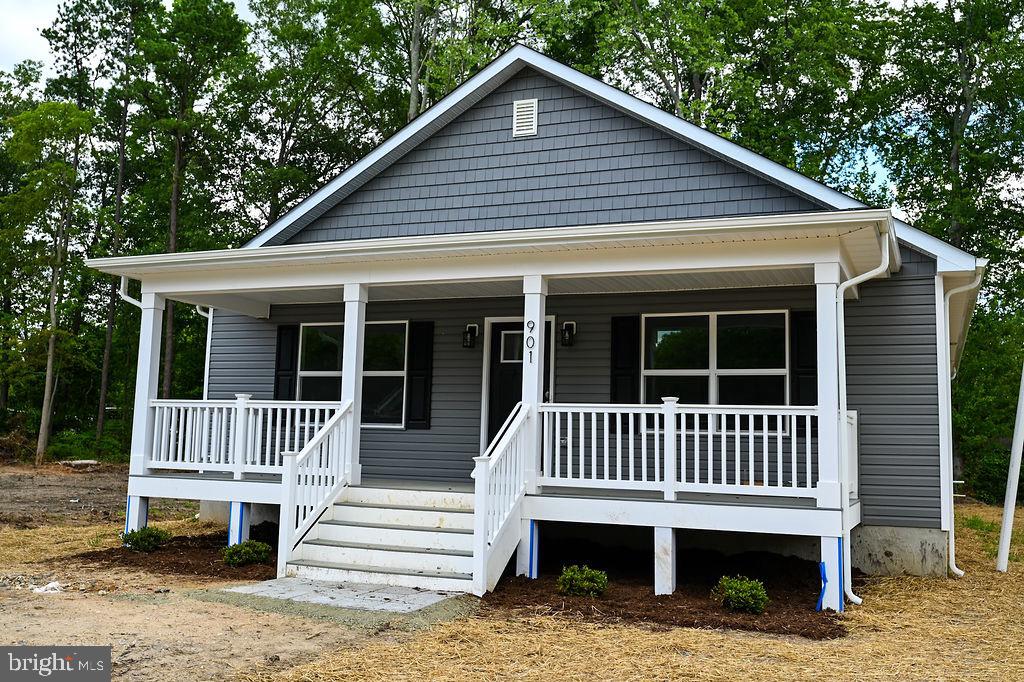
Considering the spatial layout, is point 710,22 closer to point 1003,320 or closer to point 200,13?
point 1003,320

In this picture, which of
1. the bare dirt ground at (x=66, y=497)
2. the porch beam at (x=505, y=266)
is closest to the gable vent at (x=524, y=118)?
the porch beam at (x=505, y=266)

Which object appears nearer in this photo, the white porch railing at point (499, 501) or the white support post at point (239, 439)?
the white porch railing at point (499, 501)

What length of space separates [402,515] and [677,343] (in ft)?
11.7

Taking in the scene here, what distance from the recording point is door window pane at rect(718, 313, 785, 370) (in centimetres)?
941

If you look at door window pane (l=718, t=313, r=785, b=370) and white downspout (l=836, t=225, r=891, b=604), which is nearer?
white downspout (l=836, t=225, r=891, b=604)

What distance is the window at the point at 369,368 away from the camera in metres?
11.1

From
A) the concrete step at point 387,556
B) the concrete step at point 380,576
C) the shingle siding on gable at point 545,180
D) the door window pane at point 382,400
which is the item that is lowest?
the concrete step at point 380,576

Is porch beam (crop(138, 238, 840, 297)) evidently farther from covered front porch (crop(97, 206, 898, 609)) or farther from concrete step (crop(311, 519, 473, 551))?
concrete step (crop(311, 519, 473, 551))

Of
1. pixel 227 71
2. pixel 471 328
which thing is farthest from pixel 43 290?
pixel 471 328

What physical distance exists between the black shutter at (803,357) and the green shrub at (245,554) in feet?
18.0

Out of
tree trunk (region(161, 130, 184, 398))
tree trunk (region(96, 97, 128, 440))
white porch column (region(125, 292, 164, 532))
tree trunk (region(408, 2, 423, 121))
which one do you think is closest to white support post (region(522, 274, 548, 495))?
white porch column (region(125, 292, 164, 532))

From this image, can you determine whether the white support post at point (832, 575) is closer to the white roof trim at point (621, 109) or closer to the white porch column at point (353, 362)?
the white roof trim at point (621, 109)

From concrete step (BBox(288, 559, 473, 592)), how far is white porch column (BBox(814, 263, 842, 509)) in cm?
300

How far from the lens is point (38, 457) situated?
70.1 ft
